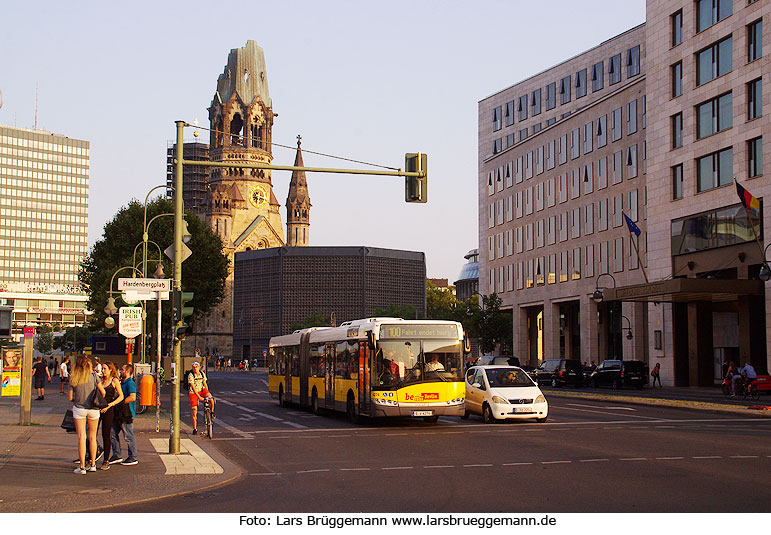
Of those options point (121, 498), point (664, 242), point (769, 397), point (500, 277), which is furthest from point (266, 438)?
point (500, 277)

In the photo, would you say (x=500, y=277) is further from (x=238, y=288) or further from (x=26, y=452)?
(x=238, y=288)

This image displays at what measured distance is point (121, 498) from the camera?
11.7 m

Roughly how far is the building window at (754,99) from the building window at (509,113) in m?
42.4

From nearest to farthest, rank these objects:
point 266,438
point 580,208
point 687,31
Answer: point 266,438, point 687,31, point 580,208

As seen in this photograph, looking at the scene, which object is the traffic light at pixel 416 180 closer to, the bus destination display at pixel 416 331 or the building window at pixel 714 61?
the bus destination display at pixel 416 331

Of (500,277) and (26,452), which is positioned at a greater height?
(500,277)

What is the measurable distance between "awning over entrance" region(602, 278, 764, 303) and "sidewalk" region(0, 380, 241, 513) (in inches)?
1213

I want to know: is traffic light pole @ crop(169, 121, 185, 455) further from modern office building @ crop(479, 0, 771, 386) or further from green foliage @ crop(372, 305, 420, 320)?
green foliage @ crop(372, 305, 420, 320)

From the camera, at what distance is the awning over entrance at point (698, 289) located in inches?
1826

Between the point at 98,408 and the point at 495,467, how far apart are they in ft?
19.9

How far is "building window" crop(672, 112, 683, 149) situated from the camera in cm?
5371

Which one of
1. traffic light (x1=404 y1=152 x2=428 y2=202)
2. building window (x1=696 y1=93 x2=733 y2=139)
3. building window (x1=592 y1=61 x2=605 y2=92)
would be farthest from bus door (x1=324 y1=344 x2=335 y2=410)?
building window (x1=592 y1=61 x2=605 y2=92)

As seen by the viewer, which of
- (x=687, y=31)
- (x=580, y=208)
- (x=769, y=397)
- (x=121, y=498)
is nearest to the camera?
(x=121, y=498)

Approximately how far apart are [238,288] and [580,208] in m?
96.7
